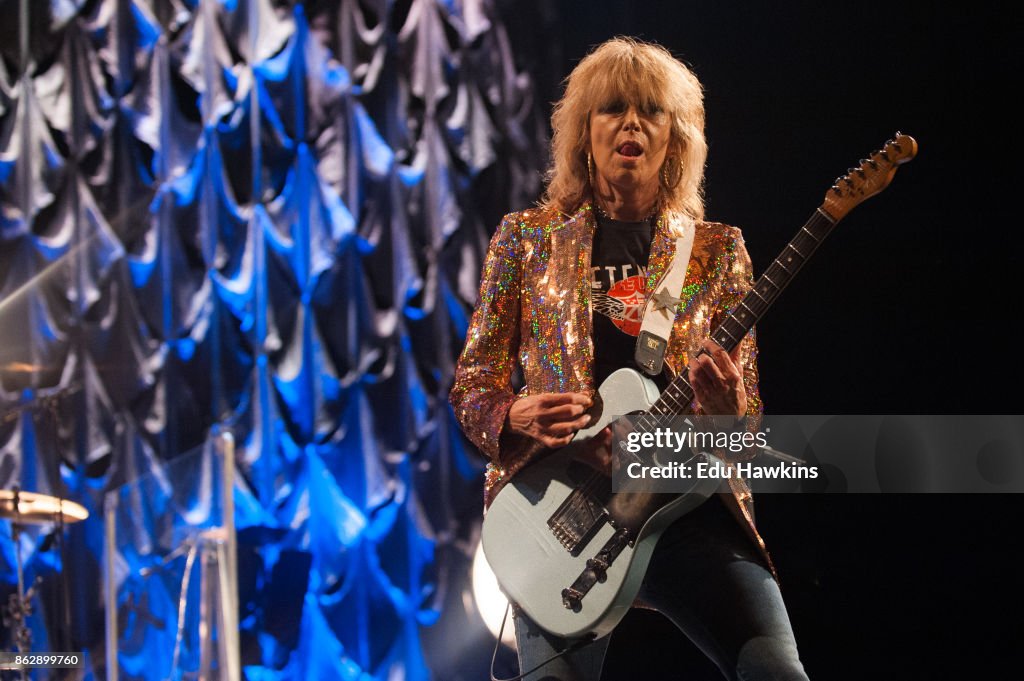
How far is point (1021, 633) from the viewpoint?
9.25ft

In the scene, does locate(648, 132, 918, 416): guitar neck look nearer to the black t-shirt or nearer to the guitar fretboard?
the guitar fretboard

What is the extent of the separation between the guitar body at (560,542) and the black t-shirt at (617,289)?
0.29 ft

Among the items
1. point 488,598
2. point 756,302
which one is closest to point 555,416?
point 756,302

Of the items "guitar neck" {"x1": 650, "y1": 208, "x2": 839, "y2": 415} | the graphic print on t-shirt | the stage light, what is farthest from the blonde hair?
the stage light

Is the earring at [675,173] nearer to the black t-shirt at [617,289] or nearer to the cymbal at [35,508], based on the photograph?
the black t-shirt at [617,289]

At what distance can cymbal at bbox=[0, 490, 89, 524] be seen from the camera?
8.71ft

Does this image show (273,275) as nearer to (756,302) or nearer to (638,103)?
(638,103)

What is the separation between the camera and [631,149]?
227cm

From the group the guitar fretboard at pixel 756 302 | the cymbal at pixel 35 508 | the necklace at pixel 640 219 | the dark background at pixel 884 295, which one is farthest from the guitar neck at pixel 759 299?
the cymbal at pixel 35 508

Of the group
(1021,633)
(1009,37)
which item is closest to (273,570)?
(1021,633)

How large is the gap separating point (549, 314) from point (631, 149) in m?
0.39

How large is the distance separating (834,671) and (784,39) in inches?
66.9

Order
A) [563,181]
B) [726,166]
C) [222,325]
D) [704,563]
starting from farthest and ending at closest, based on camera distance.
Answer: [222,325], [726,166], [563,181], [704,563]

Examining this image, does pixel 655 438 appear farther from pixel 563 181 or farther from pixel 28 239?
pixel 28 239
